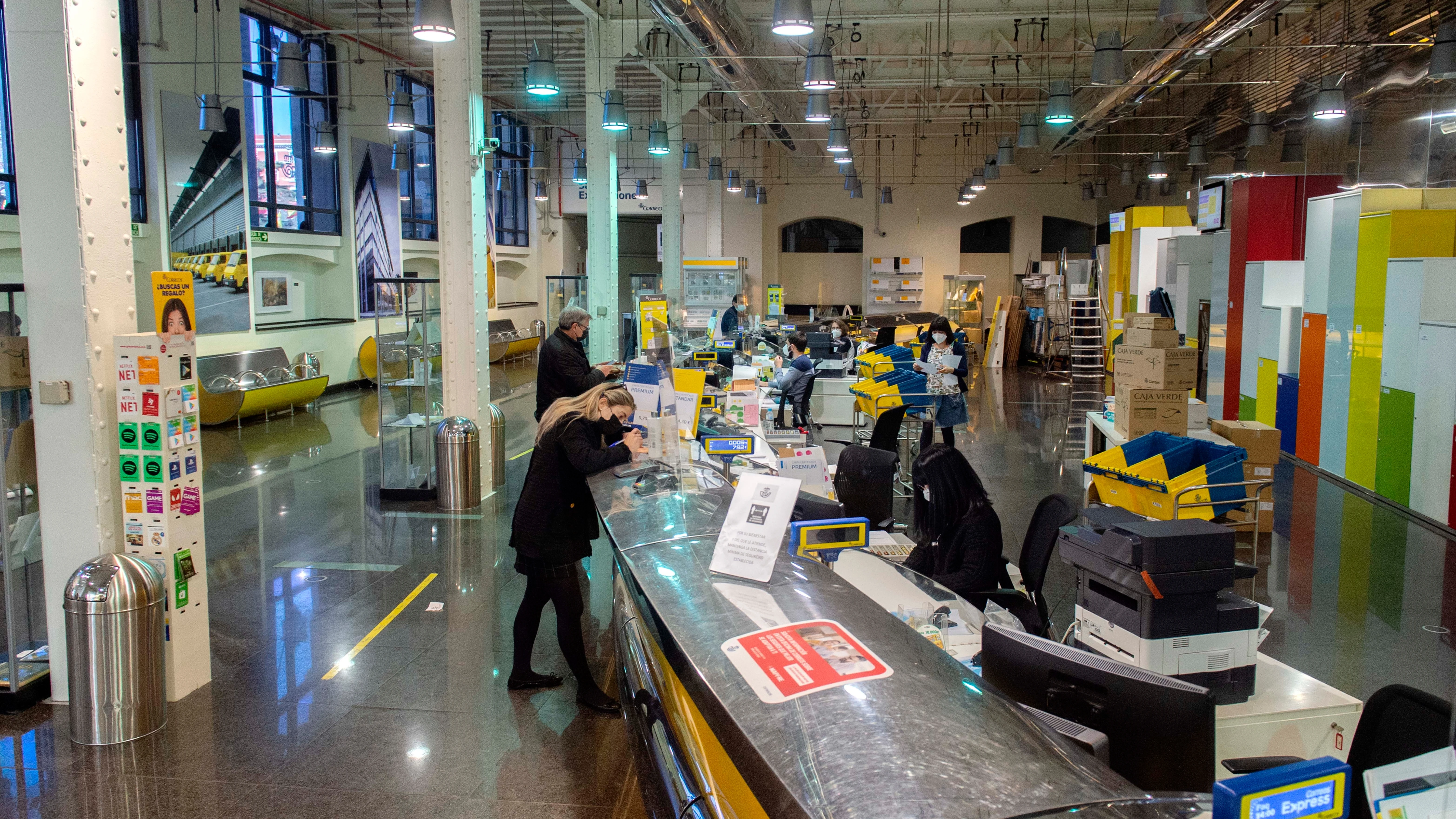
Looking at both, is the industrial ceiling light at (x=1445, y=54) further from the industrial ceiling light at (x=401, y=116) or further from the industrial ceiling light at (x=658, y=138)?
the industrial ceiling light at (x=401, y=116)

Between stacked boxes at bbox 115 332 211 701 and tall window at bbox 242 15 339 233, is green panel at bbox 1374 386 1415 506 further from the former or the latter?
tall window at bbox 242 15 339 233

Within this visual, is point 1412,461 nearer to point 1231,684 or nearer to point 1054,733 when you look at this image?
point 1231,684

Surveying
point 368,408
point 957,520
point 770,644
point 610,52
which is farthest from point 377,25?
point 770,644

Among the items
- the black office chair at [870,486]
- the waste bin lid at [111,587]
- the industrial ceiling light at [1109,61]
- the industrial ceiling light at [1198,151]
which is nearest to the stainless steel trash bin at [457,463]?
the black office chair at [870,486]

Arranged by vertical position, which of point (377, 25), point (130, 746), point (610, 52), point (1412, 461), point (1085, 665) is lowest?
point (130, 746)

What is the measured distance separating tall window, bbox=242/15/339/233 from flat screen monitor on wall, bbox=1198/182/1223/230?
11.8 metres

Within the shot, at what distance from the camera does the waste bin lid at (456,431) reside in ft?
25.7

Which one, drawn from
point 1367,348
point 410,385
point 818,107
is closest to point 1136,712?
point 410,385

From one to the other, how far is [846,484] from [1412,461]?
5294mm

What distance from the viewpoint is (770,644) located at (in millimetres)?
2070

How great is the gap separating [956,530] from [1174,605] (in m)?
1.85

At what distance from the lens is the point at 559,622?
13.7 feet

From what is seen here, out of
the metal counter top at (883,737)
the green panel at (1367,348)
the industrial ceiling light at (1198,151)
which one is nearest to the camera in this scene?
the metal counter top at (883,737)

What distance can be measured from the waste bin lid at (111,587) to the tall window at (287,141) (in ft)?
34.3
